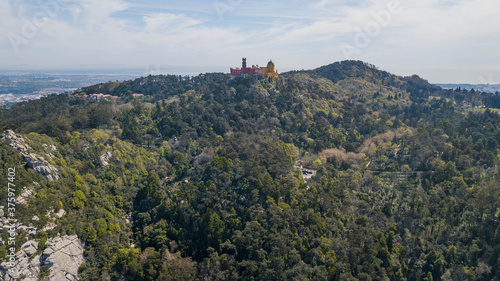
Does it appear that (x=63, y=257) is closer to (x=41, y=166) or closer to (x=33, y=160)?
(x=41, y=166)

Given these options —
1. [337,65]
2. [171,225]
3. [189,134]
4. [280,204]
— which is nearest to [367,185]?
[280,204]

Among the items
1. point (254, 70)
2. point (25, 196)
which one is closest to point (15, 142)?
point (25, 196)

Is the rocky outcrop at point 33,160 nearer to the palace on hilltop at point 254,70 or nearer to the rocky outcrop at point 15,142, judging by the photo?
the rocky outcrop at point 15,142

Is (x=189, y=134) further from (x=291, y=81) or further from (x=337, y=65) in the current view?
(x=337, y=65)

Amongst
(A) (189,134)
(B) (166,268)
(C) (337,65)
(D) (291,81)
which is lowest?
(B) (166,268)

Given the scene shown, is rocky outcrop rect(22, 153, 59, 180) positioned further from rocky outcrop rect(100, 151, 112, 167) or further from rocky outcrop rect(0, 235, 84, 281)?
→ rocky outcrop rect(100, 151, 112, 167)

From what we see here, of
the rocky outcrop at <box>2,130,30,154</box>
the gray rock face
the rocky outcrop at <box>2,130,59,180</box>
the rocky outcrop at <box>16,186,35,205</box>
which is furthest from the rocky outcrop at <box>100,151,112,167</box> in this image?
the gray rock face
